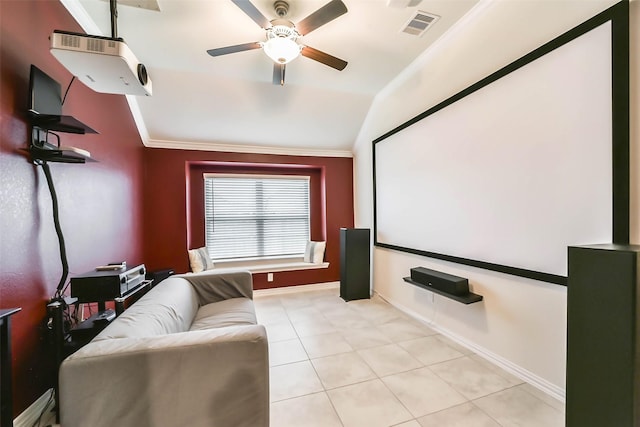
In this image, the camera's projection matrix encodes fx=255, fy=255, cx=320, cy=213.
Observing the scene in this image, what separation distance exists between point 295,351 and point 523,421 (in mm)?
1714

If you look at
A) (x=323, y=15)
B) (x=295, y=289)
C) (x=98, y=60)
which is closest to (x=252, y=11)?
(x=323, y=15)

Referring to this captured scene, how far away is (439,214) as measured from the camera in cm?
273

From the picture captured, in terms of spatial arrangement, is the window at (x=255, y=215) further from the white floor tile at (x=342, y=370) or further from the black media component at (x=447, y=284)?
the white floor tile at (x=342, y=370)

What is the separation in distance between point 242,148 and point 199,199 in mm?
1095

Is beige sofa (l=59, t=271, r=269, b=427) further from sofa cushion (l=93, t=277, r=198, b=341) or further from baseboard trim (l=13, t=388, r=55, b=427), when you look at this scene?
baseboard trim (l=13, t=388, r=55, b=427)

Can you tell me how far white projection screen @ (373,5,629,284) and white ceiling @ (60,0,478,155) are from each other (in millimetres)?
905

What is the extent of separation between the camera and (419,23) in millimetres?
2318

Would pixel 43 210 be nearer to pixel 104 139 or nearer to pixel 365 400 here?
pixel 104 139

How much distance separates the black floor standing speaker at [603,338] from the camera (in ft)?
3.71

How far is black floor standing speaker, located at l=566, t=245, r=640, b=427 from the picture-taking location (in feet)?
3.71

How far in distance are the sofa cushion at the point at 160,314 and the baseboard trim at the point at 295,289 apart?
1.67 m

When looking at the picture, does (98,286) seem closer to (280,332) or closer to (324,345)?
(280,332)

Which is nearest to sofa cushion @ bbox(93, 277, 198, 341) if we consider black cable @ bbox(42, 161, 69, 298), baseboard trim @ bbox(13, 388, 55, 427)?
black cable @ bbox(42, 161, 69, 298)

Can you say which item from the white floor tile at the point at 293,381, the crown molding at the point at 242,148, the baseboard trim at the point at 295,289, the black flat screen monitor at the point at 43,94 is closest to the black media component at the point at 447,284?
the white floor tile at the point at 293,381
